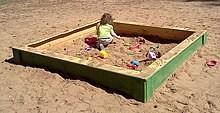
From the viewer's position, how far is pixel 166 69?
3.19 meters

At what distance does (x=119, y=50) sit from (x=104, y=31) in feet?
1.30

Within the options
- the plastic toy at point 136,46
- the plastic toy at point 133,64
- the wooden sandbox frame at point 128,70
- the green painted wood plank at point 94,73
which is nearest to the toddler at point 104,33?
the plastic toy at point 136,46

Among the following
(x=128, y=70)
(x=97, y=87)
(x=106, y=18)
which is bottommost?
(x=97, y=87)

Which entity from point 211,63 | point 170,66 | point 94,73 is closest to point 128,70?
point 94,73

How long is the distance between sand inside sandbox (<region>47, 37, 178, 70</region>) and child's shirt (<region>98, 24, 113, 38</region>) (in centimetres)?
18

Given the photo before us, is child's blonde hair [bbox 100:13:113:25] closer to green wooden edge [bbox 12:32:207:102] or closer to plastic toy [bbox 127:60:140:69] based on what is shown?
plastic toy [bbox 127:60:140:69]

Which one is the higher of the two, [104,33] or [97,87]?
[104,33]

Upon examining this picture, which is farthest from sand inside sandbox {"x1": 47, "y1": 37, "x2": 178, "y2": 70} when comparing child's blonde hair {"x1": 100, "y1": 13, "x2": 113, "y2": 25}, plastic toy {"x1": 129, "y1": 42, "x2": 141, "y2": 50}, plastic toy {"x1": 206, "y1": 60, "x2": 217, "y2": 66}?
plastic toy {"x1": 206, "y1": 60, "x2": 217, "y2": 66}

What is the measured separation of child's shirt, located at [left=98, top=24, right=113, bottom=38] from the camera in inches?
178

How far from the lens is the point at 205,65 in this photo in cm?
372

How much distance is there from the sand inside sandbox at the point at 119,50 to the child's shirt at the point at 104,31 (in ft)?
0.60

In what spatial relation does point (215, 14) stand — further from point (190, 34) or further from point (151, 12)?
point (190, 34)

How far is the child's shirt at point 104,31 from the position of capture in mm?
4512

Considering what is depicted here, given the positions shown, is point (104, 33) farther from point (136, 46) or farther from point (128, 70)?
point (128, 70)
